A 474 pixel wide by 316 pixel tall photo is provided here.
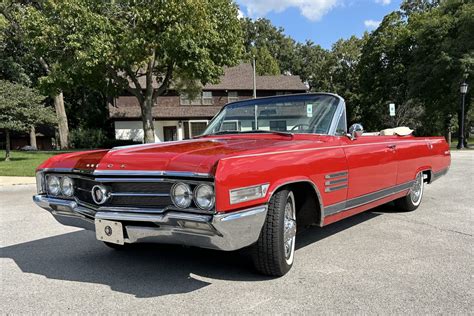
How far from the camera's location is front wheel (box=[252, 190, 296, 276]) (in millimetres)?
3438

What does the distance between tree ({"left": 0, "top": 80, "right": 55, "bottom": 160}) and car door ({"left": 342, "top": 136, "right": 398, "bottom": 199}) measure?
17408 mm

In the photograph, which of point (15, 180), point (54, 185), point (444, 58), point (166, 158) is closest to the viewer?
point (166, 158)

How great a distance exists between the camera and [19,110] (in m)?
18.4

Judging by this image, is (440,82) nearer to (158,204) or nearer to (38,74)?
(158,204)

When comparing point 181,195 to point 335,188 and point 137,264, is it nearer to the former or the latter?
point 137,264

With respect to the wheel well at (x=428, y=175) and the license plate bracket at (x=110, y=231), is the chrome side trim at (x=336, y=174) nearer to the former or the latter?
the license plate bracket at (x=110, y=231)

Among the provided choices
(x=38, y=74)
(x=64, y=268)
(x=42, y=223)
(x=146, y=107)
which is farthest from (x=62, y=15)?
(x=38, y=74)

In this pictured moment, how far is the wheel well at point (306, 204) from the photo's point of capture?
401 cm

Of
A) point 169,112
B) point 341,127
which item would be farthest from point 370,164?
point 169,112

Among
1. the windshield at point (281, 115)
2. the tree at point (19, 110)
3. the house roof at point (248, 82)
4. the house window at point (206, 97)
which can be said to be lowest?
the windshield at point (281, 115)

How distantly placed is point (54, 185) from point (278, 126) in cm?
252

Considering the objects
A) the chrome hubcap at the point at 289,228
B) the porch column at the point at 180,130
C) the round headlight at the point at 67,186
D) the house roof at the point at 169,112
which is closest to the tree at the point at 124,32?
the house roof at the point at 169,112

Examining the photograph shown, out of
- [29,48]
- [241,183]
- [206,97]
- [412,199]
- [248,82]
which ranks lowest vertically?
[412,199]

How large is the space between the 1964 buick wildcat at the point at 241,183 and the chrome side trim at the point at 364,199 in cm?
1
